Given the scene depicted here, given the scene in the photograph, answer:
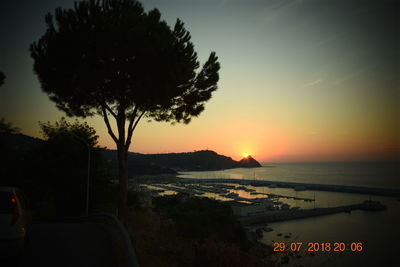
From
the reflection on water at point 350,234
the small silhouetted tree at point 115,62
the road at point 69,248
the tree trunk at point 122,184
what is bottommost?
the reflection on water at point 350,234

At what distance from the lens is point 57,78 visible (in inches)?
422

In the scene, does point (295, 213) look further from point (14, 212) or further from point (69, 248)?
point (14, 212)

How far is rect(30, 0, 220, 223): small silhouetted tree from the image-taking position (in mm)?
10227

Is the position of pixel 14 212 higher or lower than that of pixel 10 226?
higher

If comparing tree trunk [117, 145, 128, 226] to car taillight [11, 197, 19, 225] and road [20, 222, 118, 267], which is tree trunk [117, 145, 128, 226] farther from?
car taillight [11, 197, 19, 225]

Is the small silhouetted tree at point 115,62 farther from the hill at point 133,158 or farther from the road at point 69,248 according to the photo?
the hill at point 133,158

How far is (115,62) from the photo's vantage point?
10883mm

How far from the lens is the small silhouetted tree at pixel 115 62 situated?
10.2 metres

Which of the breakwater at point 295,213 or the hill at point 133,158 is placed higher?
the hill at point 133,158

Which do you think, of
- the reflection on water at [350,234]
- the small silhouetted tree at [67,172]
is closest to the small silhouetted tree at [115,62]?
the small silhouetted tree at [67,172]

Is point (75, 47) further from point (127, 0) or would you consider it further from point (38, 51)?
point (127, 0)

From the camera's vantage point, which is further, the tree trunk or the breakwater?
the breakwater

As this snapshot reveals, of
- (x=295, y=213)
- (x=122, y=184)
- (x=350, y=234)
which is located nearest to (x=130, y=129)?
(x=122, y=184)

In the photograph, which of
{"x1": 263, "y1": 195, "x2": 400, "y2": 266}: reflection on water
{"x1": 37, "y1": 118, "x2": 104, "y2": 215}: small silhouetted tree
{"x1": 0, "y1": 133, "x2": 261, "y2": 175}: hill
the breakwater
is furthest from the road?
the breakwater
